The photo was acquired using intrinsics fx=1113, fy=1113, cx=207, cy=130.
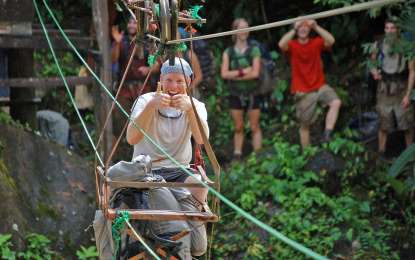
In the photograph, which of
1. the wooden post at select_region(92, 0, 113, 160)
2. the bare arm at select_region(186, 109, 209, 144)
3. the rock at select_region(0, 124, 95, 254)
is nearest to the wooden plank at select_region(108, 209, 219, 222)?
the bare arm at select_region(186, 109, 209, 144)

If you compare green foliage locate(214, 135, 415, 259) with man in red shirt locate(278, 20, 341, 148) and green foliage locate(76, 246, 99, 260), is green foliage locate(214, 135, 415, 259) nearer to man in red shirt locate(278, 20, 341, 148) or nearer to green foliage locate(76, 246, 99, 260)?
man in red shirt locate(278, 20, 341, 148)

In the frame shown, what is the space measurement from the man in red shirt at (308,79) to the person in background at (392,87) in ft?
1.68

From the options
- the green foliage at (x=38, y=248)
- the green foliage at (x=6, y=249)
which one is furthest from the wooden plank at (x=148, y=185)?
the green foliage at (x=38, y=248)

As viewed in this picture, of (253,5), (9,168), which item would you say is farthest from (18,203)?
(253,5)

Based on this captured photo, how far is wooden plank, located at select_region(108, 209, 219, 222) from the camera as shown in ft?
21.4

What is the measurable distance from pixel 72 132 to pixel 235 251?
3306 millimetres

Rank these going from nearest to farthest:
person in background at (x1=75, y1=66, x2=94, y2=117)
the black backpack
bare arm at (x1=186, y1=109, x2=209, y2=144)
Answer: bare arm at (x1=186, y1=109, x2=209, y2=144), the black backpack, person in background at (x1=75, y1=66, x2=94, y2=117)

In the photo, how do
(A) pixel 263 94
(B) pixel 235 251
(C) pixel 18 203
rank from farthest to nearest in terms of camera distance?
(A) pixel 263 94
(B) pixel 235 251
(C) pixel 18 203

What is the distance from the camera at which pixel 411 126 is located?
473 inches

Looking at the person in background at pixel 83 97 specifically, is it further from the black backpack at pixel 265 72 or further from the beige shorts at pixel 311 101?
the beige shorts at pixel 311 101

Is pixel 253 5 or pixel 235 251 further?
pixel 253 5

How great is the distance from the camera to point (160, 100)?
6.94 meters

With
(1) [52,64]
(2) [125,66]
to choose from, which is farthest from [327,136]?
(1) [52,64]

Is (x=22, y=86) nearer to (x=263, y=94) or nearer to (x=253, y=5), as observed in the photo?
(x=263, y=94)
